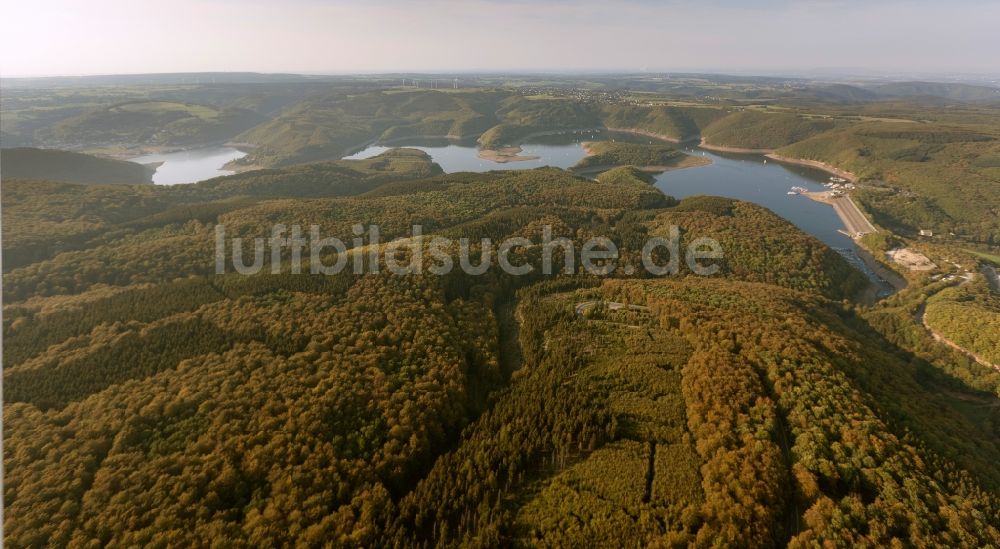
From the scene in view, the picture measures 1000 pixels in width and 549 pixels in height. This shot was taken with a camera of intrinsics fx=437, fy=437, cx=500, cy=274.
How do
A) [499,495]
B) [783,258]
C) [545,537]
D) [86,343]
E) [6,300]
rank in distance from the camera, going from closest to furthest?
[545,537]
[499,495]
[86,343]
[6,300]
[783,258]

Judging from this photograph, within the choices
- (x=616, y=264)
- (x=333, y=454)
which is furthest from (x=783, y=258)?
(x=333, y=454)

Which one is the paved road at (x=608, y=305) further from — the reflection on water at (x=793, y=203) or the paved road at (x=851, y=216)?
the paved road at (x=851, y=216)

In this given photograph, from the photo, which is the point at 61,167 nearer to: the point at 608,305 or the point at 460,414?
the point at 460,414

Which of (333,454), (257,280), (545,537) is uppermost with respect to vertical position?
(257,280)

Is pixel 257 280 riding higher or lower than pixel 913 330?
higher

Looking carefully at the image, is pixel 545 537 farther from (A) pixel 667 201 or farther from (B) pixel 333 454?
(A) pixel 667 201

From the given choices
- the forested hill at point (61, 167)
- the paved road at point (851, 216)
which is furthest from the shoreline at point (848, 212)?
the forested hill at point (61, 167)

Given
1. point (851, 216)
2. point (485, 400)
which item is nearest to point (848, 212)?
point (851, 216)
